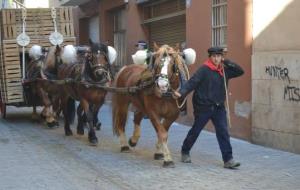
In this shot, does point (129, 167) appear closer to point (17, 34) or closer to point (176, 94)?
point (176, 94)

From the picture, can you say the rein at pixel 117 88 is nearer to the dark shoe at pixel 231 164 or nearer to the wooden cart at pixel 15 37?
the dark shoe at pixel 231 164

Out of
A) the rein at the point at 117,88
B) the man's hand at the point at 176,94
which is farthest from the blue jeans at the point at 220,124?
the rein at the point at 117,88

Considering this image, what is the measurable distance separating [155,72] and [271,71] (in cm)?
257

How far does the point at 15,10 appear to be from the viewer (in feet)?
48.2

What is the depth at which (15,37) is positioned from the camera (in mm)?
14477

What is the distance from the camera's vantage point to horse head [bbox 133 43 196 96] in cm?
822

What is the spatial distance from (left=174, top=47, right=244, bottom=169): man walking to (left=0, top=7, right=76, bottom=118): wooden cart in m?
6.71

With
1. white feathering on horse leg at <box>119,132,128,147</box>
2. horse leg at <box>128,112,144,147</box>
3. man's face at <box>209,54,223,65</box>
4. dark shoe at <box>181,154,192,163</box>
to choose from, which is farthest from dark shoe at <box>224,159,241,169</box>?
white feathering on horse leg at <box>119,132,128,147</box>

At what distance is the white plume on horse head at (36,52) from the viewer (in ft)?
→ 45.8

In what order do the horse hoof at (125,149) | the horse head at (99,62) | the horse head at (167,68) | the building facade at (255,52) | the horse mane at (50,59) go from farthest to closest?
the horse mane at (50,59), the horse head at (99,62), the horse hoof at (125,149), the building facade at (255,52), the horse head at (167,68)

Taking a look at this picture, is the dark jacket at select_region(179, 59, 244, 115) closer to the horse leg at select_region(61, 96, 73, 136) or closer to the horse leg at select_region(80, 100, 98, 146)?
the horse leg at select_region(80, 100, 98, 146)

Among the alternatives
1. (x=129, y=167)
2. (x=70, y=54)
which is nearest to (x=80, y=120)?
(x=70, y=54)

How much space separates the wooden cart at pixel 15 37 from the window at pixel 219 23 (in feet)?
13.7

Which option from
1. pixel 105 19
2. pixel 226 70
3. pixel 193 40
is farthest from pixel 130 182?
pixel 105 19
